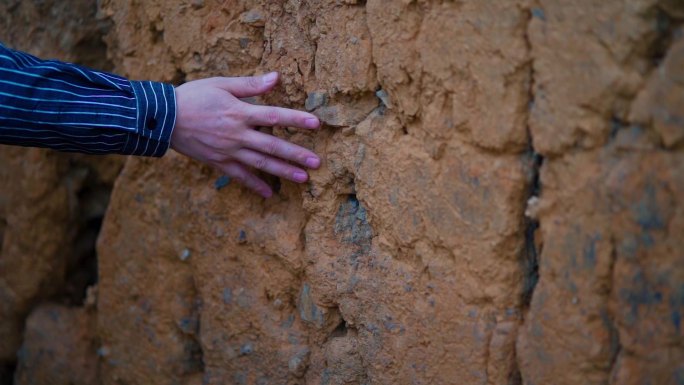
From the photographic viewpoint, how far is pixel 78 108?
1.46 meters

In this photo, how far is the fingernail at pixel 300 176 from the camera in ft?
4.85

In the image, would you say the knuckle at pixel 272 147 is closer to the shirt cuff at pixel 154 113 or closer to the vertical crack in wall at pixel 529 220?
the shirt cuff at pixel 154 113

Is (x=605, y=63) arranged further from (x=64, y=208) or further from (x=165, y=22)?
(x=64, y=208)

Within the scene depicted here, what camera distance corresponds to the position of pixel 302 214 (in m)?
1.56

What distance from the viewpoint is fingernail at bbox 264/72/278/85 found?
58.8 inches

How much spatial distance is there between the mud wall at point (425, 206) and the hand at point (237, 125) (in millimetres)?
48

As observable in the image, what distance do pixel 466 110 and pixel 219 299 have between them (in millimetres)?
789

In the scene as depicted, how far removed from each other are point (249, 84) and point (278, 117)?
4.0 inches

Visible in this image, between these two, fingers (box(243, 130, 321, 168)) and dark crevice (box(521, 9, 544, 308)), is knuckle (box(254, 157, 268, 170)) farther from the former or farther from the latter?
dark crevice (box(521, 9, 544, 308))

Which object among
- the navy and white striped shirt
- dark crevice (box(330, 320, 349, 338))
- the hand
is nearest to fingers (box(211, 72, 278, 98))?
the hand

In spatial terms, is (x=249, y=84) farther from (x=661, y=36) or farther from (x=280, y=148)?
(x=661, y=36)

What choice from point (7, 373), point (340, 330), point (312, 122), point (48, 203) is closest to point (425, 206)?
point (312, 122)

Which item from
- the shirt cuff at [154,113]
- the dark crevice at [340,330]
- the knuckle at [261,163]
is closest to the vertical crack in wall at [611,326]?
the dark crevice at [340,330]

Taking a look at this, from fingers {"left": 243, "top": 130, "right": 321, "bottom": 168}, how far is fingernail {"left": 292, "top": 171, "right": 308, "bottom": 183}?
19mm
